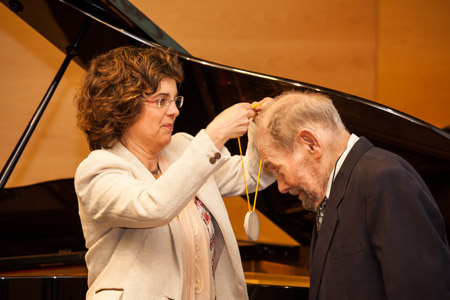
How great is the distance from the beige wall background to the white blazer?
12.4 ft

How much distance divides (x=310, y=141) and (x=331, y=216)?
0.24m

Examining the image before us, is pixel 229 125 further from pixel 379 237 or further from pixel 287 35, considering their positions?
pixel 287 35

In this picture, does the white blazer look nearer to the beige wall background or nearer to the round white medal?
the round white medal

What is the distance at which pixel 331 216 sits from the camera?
1481 millimetres

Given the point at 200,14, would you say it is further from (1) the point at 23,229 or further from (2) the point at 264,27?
(1) the point at 23,229

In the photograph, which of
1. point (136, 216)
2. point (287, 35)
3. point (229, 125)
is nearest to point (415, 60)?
point (287, 35)

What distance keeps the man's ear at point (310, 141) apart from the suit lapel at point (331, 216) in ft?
0.33

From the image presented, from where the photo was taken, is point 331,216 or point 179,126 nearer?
point 331,216

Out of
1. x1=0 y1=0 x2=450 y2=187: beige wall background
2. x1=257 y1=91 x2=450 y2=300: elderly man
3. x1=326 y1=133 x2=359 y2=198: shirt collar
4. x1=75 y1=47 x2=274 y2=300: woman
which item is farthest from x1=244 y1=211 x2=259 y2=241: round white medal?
x1=0 y1=0 x2=450 y2=187: beige wall background

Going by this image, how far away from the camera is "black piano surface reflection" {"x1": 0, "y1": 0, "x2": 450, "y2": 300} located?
2307mm

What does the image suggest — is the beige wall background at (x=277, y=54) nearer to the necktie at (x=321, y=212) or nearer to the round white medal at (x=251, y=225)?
the round white medal at (x=251, y=225)

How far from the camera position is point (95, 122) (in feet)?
6.25

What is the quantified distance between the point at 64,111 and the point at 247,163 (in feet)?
12.4

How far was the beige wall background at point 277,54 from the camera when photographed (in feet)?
17.2
